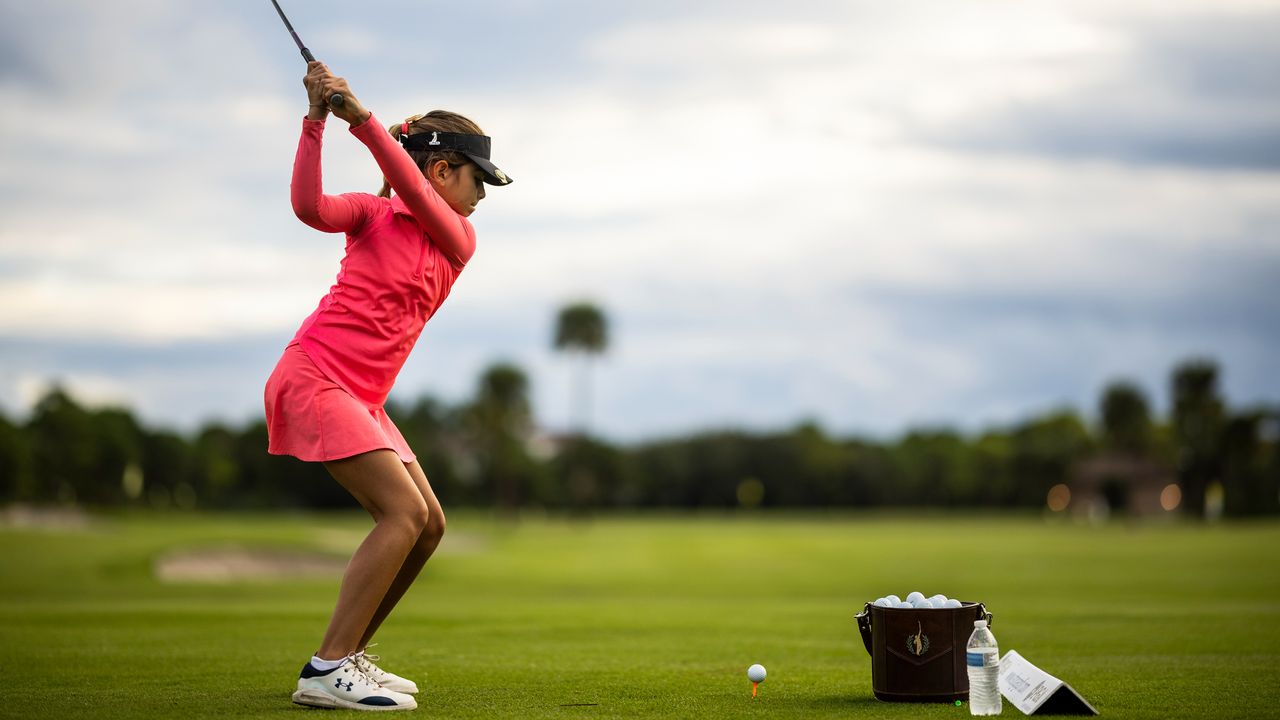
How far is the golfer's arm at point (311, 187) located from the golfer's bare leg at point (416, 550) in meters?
1.26

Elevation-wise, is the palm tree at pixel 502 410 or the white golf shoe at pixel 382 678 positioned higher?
the palm tree at pixel 502 410

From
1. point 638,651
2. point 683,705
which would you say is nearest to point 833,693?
point 683,705

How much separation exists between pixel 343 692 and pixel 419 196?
2.25 meters

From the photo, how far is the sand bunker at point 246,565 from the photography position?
31125 mm

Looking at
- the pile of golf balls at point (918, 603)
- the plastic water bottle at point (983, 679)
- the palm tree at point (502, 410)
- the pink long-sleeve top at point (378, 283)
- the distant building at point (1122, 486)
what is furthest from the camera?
the distant building at point (1122, 486)

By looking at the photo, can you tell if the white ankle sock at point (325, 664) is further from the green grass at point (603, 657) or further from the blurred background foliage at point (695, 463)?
the blurred background foliage at point (695, 463)

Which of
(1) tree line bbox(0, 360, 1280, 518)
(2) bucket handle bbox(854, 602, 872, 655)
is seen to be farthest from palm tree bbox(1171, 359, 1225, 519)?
(2) bucket handle bbox(854, 602, 872, 655)

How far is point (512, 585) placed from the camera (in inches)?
1159

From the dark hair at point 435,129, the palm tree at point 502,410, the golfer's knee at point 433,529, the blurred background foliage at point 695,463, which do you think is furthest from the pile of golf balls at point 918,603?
the palm tree at point 502,410

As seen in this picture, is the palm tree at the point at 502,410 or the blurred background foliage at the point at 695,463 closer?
the blurred background foliage at the point at 695,463

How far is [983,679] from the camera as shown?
540cm

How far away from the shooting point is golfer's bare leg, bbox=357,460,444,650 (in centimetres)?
599

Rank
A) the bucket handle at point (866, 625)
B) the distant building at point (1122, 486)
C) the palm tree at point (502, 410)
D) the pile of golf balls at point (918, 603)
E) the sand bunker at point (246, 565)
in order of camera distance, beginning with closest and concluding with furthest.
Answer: the pile of golf balls at point (918, 603)
the bucket handle at point (866, 625)
the sand bunker at point (246, 565)
the palm tree at point (502, 410)
the distant building at point (1122, 486)

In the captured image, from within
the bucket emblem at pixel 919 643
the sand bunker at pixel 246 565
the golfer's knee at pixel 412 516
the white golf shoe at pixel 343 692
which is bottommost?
the sand bunker at pixel 246 565
